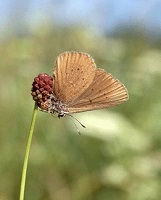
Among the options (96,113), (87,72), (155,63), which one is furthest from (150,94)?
(87,72)

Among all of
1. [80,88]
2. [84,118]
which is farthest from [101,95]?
[84,118]

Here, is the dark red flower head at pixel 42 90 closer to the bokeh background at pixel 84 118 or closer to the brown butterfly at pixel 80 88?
the brown butterfly at pixel 80 88

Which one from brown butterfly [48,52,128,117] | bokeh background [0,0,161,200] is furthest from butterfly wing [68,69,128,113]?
bokeh background [0,0,161,200]

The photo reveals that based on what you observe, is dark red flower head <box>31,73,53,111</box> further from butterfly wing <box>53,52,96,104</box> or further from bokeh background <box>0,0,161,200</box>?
bokeh background <box>0,0,161,200</box>

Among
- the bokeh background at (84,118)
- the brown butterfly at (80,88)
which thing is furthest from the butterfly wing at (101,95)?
the bokeh background at (84,118)

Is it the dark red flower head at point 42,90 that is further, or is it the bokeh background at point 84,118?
the bokeh background at point 84,118

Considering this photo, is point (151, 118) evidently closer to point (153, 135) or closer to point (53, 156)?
point (153, 135)

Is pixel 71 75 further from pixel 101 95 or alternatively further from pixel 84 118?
pixel 84 118

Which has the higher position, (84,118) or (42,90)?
(84,118)
